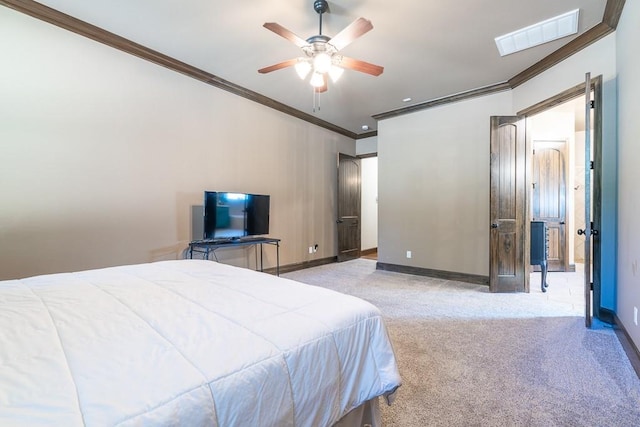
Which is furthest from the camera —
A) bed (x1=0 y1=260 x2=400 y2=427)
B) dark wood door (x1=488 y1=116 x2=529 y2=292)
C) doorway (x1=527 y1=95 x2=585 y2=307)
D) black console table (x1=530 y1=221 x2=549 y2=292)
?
doorway (x1=527 y1=95 x2=585 y2=307)

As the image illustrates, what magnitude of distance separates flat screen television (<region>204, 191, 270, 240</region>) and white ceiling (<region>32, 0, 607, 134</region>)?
1.61 m

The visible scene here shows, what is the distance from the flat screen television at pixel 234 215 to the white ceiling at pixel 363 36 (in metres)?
1.61

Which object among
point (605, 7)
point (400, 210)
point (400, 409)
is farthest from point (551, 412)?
point (400, 210)

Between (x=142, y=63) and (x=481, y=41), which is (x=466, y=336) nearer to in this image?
(x=481, y=41)

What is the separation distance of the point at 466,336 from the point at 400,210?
292 cm

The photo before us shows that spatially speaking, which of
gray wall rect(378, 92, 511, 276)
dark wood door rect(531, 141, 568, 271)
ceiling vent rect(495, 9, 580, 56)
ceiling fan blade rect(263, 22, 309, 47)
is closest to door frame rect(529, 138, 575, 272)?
dark wood door rect(531, 141, 568, 271)

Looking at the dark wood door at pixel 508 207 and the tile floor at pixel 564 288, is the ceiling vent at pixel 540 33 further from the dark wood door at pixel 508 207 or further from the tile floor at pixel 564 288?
the tile floor at pixel 564 288

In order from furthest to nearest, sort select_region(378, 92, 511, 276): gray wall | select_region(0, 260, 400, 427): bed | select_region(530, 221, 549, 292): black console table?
select_region(378, 92, 511, 276): gray wall, select_region(530, 221, 549, 292): black console table, select_region(0, 260, 400, 427): bed

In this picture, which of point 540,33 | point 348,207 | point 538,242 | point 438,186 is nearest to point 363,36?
point 540,33

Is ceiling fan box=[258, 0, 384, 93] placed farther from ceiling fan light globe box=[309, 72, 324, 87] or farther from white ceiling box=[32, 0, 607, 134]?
white ceiling box=[32, 0, 607, 134]

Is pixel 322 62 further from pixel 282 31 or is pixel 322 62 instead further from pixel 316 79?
pixel 282 31

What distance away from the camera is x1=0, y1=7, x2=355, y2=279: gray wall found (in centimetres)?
265

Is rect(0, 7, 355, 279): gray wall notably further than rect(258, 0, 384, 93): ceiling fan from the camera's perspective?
Yes

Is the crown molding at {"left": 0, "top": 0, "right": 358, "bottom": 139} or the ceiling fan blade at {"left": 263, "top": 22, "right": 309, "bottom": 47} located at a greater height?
the crown molding at {"left": 0, "top": 0, "right": 358, "bottom": 139}
